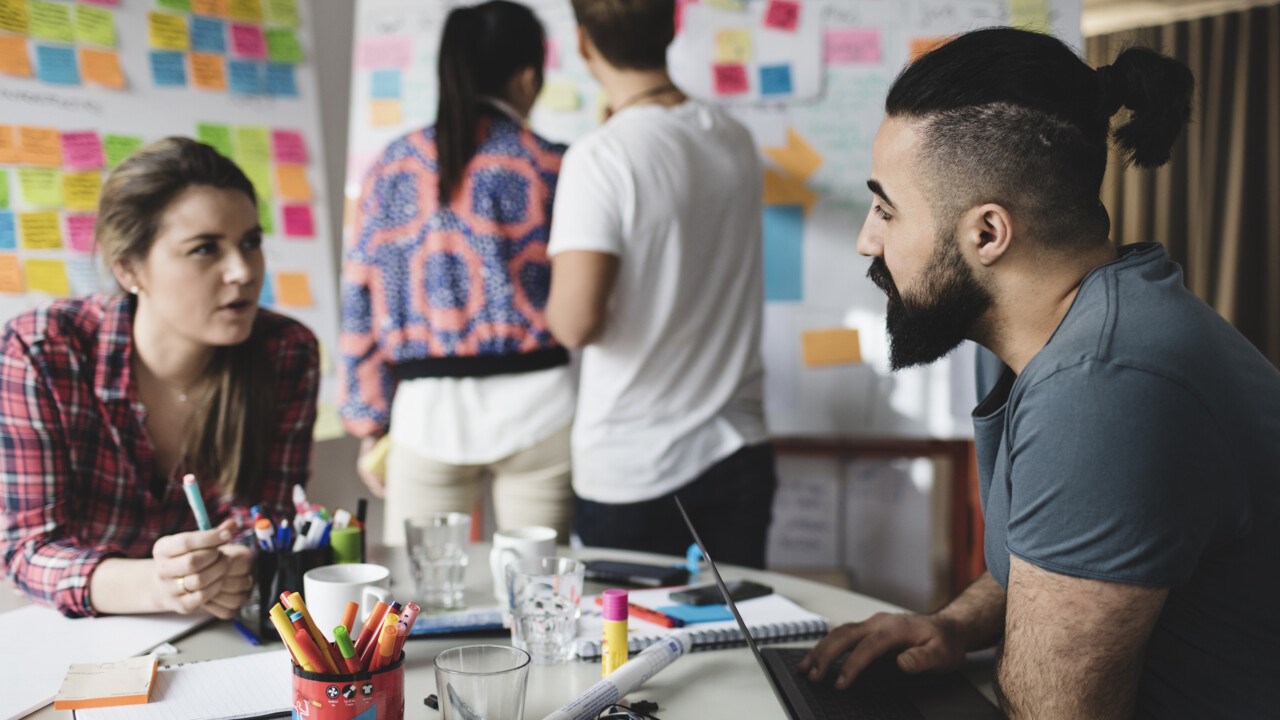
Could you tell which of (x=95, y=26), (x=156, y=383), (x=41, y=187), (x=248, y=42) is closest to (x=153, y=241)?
(x=156, y=383)

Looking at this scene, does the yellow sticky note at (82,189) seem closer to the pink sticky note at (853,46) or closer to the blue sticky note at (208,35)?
the blue sticky note at (208,35)

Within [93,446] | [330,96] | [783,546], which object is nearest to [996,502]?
[93,446]

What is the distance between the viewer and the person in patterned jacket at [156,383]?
1.35m

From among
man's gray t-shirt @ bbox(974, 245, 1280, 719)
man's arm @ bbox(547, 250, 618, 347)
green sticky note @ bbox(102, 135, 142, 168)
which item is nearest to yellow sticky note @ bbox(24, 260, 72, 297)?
green sticky note @ bbox(102, 135, 142, 168)

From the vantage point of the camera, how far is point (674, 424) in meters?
1.76

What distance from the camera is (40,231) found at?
1803 millimetres

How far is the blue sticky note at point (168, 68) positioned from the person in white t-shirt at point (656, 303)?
2.84 ft

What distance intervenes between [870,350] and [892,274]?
1.42 m

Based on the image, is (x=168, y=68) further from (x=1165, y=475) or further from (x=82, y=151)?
(x=1165, y=475)

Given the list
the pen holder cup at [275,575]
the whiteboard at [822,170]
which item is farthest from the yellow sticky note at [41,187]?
the whiteboard at [822,170]

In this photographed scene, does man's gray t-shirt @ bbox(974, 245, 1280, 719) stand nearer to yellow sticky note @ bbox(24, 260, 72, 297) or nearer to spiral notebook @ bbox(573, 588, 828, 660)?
spiral notebook @ bbox(573, 588, 828, 660)

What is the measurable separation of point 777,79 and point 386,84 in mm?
981

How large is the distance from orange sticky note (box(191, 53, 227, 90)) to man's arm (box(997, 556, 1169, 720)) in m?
1.89

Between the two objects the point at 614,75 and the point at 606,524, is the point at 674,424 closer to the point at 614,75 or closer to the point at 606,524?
the point at 606,524
